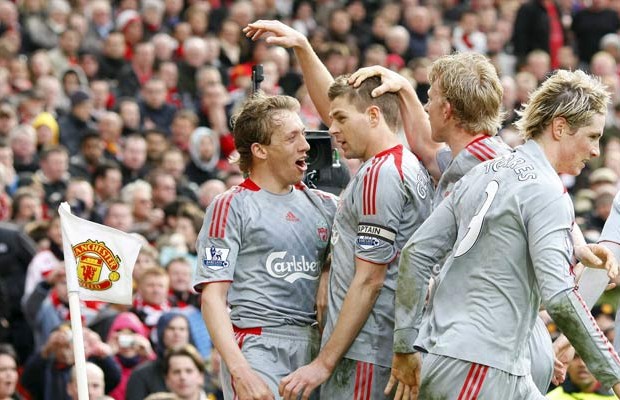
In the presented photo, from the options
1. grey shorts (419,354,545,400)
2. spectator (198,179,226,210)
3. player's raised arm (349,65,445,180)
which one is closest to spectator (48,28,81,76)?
spectator (198,179,226,210)

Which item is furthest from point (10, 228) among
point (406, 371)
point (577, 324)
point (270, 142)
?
point (577, 324)

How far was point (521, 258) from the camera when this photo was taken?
578cm

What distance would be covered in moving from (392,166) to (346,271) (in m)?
0.54

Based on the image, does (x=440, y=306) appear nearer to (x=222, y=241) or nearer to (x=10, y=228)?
(x=222, y=241)

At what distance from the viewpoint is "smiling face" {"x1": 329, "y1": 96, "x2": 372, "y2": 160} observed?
22.2 feet

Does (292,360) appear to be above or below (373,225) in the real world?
below

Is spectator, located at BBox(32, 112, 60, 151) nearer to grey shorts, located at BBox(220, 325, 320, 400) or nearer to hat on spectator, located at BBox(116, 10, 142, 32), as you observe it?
hat on spectator, located at BBox(116, 10, 142, 32)

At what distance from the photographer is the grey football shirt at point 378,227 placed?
21.5ft

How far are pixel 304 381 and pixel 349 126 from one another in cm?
121

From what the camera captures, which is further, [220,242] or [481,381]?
[220,242]

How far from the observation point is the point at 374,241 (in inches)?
257

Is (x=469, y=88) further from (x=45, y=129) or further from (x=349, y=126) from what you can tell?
(x=45, y=129)

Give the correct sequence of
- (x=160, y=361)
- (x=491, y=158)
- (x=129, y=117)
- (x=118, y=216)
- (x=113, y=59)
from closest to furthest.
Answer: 1. (x=491, y=158)
2. (x=160, y=361)
3. (x=118, y=216)
4. (x=129, y=117)
5. (x=113, y=59)

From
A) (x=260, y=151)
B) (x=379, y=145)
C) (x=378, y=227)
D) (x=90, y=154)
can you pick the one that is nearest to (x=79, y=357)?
(x=260, y=151)
